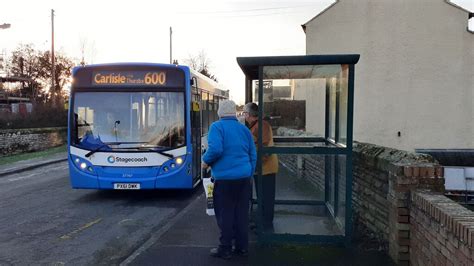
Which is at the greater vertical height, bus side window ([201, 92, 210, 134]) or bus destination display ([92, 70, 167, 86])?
bus destination display ([92, 70, 167, 86])

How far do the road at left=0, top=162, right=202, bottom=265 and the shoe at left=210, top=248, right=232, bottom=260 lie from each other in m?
1.11

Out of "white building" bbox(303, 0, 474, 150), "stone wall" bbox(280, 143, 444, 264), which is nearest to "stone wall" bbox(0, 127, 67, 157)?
"white building" bbox(303, 0, 474, 150)

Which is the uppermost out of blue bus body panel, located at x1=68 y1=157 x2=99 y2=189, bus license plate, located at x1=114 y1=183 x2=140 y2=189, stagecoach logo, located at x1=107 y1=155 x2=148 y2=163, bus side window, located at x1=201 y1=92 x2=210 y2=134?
bus side window, located at x1=201 y1=92 x2=210 y2=134

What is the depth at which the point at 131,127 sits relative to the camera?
31.2ft

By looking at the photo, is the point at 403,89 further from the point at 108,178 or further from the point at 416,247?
the point at 416,247

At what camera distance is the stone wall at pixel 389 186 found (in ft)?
15.3

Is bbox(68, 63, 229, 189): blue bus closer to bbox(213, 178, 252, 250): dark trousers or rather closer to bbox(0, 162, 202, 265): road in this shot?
bbox(0, 162, 202, 265): road

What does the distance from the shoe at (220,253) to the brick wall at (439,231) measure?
6.32ft

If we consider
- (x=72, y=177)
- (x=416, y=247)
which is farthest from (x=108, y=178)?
(x=416, y=247)

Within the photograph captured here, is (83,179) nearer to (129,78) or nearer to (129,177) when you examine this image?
(129,177)

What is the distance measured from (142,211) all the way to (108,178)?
1.16 metres

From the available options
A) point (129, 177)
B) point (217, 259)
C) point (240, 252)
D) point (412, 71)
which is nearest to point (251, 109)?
point (240, 252)

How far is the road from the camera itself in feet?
19.7

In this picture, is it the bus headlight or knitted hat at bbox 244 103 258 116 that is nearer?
knitted hat at bbox 244 103 258 116
